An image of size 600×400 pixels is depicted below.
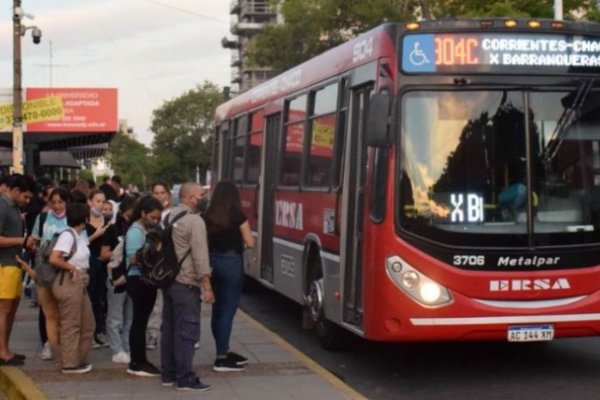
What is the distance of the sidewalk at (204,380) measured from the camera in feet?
27.1

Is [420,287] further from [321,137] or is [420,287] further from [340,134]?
→ [321,137]

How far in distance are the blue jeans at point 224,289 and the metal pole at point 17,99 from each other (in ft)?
54.6

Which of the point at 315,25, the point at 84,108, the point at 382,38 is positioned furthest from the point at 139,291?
the point at 315,25

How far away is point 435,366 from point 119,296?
312cm

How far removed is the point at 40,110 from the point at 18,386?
24.4 m

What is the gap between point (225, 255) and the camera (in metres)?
9.11

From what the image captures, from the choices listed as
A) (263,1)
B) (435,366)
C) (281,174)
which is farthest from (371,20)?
(263,1)

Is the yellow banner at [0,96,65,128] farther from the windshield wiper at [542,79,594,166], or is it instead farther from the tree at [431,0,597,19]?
the windshield wiper at [542,79,594,166]

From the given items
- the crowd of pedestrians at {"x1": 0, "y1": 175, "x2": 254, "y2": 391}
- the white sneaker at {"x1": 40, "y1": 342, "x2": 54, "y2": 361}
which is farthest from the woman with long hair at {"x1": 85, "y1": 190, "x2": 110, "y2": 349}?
the white sneaker at {"x1": 40, "y1": 342, "x2": 54, "y2": 361}

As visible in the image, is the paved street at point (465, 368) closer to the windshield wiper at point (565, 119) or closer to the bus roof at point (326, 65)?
the windshield wiper at point (565, 119)

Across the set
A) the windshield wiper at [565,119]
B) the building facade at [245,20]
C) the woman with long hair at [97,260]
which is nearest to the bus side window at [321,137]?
the woman with long hair at [97,260]

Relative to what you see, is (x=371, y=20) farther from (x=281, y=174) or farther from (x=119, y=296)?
(x=119, y=296)

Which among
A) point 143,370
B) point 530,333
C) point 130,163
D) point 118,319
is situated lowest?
point 143,370

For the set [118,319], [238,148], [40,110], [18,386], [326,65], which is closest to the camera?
[18,386]
